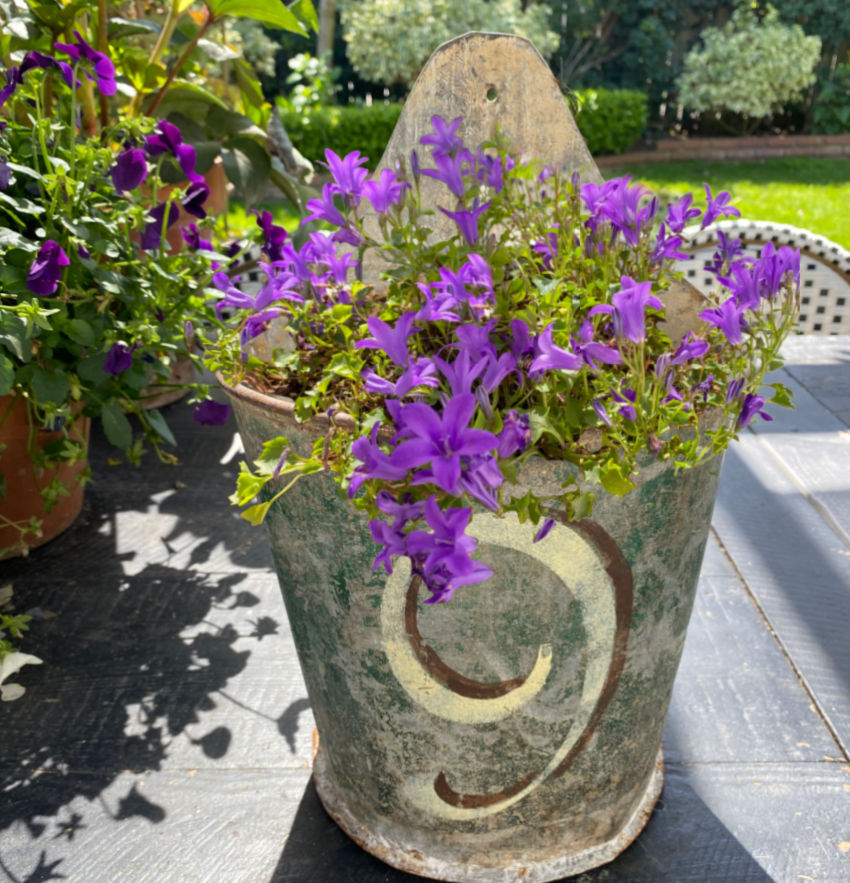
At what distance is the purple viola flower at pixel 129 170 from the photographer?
1.55m

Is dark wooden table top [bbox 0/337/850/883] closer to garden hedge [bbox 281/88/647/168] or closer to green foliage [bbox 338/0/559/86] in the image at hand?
Result: garden hedge [bbox 281/88/647/168]

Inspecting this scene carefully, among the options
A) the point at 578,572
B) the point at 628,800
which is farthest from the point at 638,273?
the point at 628,800

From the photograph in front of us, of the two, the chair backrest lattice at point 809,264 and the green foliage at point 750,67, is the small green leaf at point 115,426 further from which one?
the green foliage at point 750,67

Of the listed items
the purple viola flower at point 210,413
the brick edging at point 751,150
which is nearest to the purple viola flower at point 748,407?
the purple viola flower at point 210,413

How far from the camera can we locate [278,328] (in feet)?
4.05

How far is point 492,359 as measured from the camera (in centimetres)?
85

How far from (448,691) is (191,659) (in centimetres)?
85

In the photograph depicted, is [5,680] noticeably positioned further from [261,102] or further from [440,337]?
[261,102]

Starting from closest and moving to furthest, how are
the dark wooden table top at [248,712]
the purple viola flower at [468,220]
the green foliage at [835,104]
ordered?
the purple viola flower at [468,220], the dark wooden table top at [248,712], the green foliage at [835,104]

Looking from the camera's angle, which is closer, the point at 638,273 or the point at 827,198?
the point at 638,273

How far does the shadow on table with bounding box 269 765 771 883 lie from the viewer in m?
1.28

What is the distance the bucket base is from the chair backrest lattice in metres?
1.79

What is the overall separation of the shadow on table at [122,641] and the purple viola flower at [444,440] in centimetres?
98

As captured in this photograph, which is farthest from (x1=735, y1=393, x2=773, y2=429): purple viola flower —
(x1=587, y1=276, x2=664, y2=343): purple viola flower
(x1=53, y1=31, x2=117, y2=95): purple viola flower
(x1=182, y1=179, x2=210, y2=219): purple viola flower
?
(x1=53, y1=31, x2=117, y2=95): purple viola flower
